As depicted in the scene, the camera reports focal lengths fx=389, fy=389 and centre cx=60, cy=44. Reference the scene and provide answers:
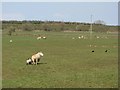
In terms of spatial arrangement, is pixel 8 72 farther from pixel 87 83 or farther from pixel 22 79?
Answer: pixel 87 83

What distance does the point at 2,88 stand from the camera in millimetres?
16062

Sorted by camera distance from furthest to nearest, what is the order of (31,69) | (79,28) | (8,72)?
1. (79,28)
2. (31,69)
3. (8,72)

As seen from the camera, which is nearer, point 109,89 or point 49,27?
point 109,89

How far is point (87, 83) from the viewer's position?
17.8m

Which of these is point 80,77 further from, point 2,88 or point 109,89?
point 2,88

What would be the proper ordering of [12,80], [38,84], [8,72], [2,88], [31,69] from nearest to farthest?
1. [2,88]
2. [38,84]
3. [12,80]
4. [8,72]
5. [31,69]

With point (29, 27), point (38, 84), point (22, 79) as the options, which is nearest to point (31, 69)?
point (22, 79)

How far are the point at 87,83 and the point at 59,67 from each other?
683 centimetres

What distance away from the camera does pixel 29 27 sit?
157625mm

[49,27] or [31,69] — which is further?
[49,27]

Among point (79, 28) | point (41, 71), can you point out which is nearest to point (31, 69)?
point (41, 71)

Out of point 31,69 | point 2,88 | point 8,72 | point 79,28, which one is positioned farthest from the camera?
point 79,28

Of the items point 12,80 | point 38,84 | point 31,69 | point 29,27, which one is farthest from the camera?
point 29,27

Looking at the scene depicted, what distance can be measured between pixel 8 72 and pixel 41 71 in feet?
6.19
